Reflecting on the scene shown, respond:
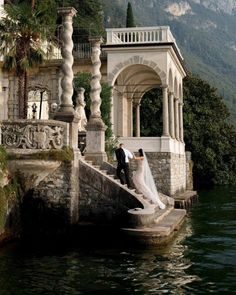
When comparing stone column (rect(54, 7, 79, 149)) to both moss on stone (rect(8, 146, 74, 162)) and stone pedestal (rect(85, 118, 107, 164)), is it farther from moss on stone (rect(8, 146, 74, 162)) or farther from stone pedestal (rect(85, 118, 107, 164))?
stone pedestal (rect(85, 118, 107, 164))

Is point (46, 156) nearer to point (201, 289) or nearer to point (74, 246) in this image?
point (74, 246)

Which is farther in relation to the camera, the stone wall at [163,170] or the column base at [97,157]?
the stone wall at [163,170]

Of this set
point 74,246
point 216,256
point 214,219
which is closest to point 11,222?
point 74,246

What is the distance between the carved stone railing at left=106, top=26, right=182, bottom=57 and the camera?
26047 millimetres

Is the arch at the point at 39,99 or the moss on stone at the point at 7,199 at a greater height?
the arch at the point at 39,99

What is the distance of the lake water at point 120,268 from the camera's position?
8938 millimetres

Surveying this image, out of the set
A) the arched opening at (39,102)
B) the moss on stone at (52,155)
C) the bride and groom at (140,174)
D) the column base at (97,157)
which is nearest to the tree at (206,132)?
the arched opening at (39,102)

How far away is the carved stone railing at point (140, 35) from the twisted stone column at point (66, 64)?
11203mm

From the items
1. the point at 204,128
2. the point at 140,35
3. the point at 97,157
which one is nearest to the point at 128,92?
the point at 140,35

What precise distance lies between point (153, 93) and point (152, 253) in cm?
2834

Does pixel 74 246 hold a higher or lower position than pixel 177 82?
lower

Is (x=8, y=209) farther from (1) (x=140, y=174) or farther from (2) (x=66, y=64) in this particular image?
(2) (x=66, y=64)

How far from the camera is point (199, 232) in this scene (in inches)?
624

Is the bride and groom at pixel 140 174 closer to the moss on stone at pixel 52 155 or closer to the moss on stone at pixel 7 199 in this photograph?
the moss on stone at pixel 52 155
